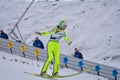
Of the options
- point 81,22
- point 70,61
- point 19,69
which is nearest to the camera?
point 19,69

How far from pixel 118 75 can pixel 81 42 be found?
9.89m

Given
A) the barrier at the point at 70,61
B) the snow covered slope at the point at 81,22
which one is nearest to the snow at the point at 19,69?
the barrier at the point at 70,61

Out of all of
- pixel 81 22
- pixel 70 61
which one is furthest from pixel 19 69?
pixel 81 22

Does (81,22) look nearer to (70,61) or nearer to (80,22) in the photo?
(80,22)

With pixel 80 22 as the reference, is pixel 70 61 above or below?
above

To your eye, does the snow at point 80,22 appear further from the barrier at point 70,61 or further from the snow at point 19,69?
the snow at point 19,69

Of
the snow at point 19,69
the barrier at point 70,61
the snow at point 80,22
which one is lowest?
the snow at point 80,22

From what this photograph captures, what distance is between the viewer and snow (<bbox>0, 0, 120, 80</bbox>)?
74.4 ft

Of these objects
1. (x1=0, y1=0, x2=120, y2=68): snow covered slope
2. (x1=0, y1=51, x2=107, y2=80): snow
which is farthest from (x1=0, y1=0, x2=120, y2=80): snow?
(x1=0, y1=51, x2=107, y2=80): snow

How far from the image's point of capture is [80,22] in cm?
2758

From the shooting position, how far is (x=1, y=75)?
1242 centimetres

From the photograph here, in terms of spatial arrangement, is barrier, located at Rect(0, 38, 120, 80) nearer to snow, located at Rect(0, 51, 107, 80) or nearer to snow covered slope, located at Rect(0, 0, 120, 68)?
snow, located at Rect(0, 51, 107, 80)

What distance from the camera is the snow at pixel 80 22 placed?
22.7 m

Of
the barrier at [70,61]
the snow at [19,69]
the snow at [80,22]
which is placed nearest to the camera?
the snow at [19,69]
